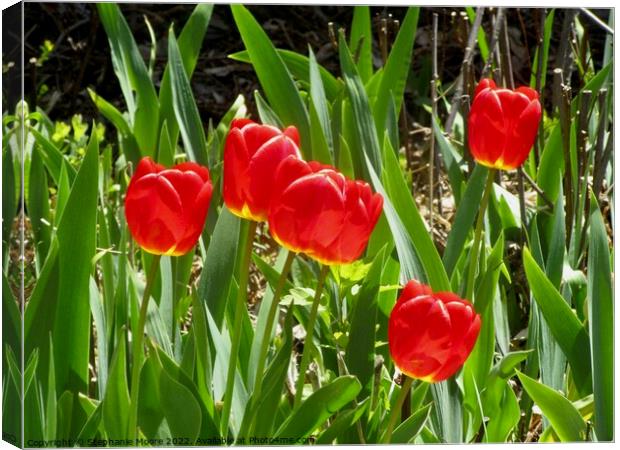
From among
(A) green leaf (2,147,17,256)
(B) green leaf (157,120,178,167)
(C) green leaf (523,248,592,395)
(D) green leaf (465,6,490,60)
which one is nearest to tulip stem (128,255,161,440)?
(A) green leaf (2,147,17,256)

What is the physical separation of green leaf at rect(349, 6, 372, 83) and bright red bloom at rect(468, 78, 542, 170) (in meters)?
0.29

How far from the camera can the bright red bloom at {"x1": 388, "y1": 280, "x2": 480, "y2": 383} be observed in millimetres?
1095

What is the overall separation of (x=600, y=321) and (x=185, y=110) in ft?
1.92

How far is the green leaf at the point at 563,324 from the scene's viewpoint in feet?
4.35

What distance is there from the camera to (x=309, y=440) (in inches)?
50.9

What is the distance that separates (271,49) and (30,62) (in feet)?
0.97

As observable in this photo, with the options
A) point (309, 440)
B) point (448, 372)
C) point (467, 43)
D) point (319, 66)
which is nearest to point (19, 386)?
point (309, 440)

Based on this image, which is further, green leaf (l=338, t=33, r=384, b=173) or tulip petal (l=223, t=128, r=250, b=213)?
green leaf (l=338, t=33, r=384, b=173)

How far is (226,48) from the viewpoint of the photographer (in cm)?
158

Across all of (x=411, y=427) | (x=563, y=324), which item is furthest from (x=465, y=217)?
(x=411, y=427)

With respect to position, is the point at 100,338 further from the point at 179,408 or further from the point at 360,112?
the point at 360,112

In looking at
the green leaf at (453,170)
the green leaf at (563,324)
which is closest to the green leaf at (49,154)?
the green leaf at (453,170)

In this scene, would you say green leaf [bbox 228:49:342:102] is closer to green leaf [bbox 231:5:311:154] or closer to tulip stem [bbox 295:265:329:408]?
green leaf [bbox 231:5:311:154]

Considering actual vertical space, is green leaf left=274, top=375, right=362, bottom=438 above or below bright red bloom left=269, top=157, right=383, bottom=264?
below
